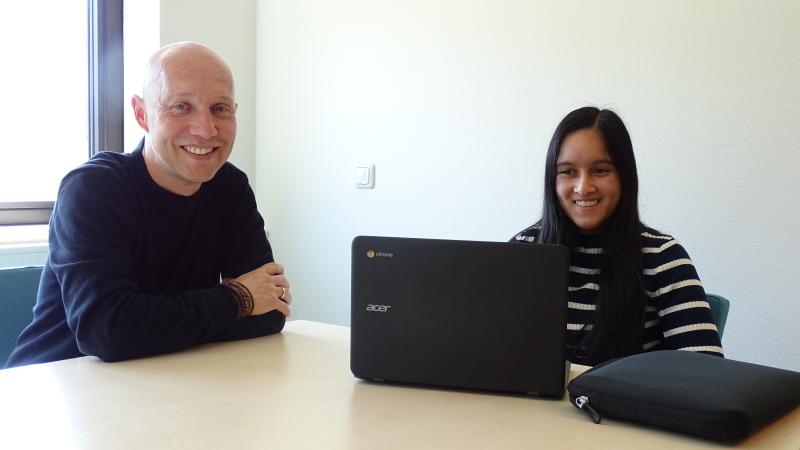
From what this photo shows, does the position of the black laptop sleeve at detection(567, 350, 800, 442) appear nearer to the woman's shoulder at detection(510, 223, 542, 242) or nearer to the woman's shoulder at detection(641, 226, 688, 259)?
the woman's shoulder at detection(641, 226, 688, 259)

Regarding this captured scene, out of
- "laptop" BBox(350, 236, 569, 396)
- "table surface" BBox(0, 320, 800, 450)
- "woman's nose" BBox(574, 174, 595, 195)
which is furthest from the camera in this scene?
"woman's nose" BBox(574, 174, 595, 195)

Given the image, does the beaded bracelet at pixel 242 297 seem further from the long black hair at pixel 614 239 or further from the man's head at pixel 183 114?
the long black hair at pixel 614 239

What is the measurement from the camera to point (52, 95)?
295cm

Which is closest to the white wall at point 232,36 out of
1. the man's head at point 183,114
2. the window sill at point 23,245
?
the window sill at point 23,245

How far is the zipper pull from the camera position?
100cm

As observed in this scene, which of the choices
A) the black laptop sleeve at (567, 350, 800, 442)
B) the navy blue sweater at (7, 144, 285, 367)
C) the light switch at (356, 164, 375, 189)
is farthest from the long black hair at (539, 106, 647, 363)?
the light switch at (356, 164, 375, 189)

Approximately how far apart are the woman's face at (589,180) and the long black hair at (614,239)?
13 millimetres

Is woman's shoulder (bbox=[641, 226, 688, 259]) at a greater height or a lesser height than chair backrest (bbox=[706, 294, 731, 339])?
greater

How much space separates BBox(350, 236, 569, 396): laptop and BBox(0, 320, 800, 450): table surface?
35mm

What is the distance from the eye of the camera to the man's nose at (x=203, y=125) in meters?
1.59

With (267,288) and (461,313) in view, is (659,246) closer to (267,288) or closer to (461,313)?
(461,313)

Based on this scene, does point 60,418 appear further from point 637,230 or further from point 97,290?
point 637,230

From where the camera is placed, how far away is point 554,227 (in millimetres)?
1748

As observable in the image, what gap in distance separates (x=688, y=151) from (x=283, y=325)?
1.44 metres
